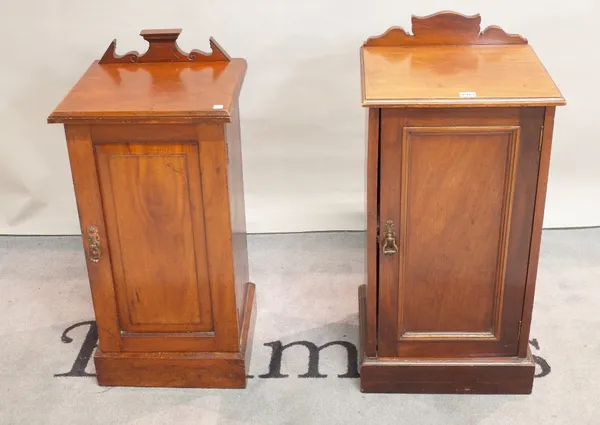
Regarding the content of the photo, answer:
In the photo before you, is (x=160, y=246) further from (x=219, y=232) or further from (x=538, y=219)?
(x=538, y=219)

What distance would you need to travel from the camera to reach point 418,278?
7.61ft

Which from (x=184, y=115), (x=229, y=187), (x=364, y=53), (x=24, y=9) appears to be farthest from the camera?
(x=24, y=9)

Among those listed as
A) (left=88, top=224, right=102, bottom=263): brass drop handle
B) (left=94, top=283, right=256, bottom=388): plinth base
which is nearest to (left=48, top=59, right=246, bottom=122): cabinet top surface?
(left=88, top=224, right=102, bottom=263): brass drop handle

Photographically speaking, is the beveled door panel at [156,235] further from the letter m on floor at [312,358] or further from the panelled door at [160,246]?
the letter m on floor at [312,358]

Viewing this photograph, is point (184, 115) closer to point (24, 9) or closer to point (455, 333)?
point (455, 333)

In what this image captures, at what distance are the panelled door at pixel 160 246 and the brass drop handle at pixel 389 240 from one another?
1.40 ft

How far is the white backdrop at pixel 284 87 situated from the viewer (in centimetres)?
297

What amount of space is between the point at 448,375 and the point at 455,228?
1.53 ft

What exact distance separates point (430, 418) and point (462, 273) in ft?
1.37

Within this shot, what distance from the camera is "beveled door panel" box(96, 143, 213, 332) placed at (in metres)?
2.19

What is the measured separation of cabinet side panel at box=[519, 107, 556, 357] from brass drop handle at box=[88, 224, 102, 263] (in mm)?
1173

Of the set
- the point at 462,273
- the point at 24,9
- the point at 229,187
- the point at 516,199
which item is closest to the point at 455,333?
the point at 462,273

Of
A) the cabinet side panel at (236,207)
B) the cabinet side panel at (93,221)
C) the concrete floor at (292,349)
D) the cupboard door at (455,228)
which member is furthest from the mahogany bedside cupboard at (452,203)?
the cabinet side panel at (93,221)

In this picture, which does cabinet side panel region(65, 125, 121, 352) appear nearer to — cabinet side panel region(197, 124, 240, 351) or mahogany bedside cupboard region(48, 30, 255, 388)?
mahogany bedside cupboard region(48, 30, 255, 388)
